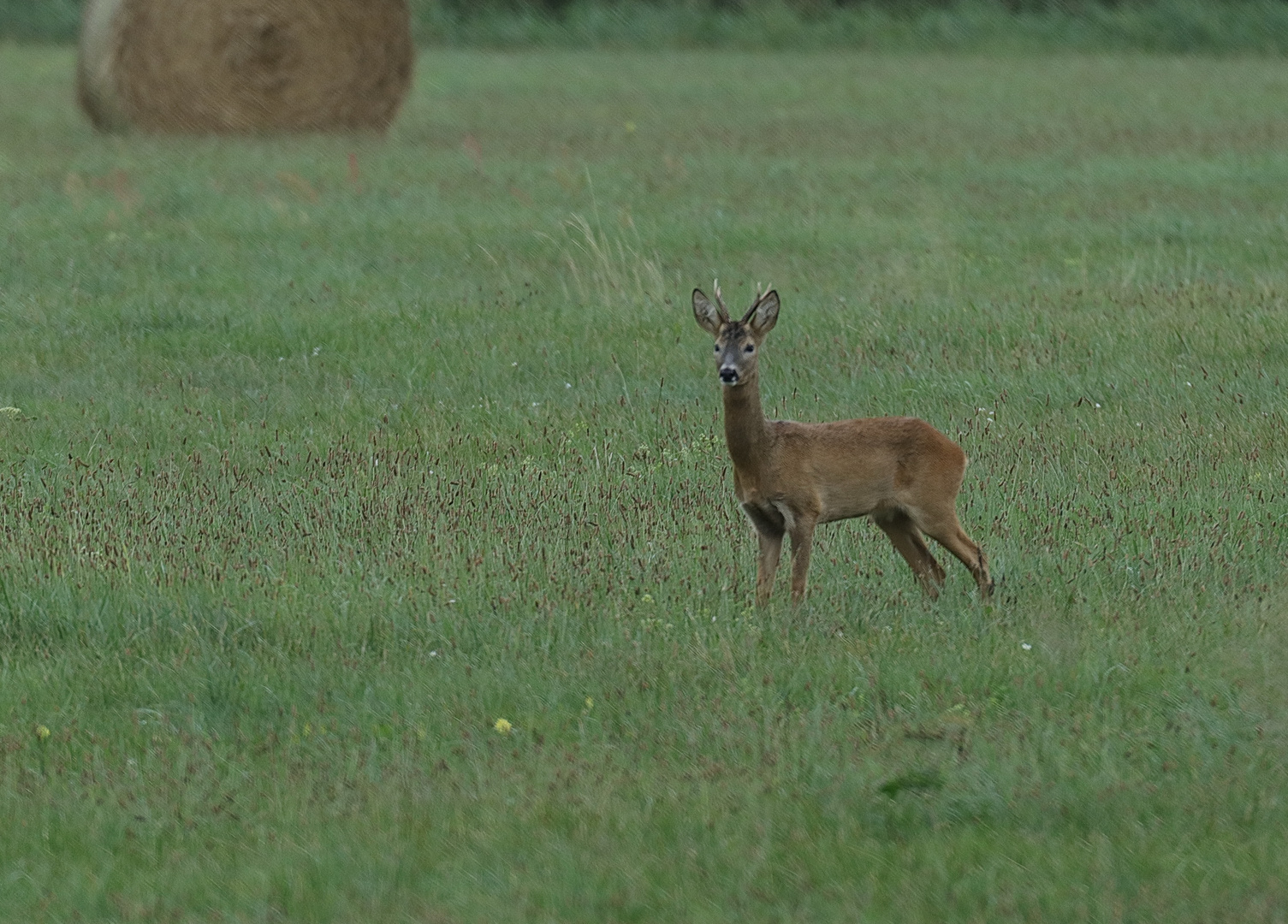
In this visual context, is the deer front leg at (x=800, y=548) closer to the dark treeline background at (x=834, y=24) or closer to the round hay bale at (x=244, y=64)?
the round hay bale at (x=244, y=64)

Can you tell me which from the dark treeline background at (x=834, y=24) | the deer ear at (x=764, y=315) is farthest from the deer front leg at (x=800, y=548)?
the dark treeline background at (x=834, y=24)

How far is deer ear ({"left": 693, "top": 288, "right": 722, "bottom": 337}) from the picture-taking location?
6543 millimetres

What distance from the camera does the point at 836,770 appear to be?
527 cm

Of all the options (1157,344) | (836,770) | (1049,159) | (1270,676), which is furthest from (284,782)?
(1049,159)

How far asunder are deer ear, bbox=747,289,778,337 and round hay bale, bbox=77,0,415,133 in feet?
49.3

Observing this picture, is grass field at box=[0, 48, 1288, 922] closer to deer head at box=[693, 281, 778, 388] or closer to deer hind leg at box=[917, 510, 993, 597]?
deer hind leg at box=[917, 510, 993, 597]

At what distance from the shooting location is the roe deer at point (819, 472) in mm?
6660

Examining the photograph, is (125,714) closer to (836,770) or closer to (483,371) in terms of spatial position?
(836,770)

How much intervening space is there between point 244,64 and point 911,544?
604 inches

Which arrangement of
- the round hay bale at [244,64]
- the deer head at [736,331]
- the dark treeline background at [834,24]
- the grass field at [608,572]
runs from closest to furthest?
the grass field at [608,572], the deer head at [736,331], the round hay bale at [244,64], the dark treeline background at [834,24]

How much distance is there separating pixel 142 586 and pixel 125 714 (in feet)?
3.32

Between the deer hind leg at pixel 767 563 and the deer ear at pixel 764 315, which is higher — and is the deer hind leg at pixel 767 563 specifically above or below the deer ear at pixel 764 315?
below

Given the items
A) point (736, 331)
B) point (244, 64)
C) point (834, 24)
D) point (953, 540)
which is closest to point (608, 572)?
point (736, 331)

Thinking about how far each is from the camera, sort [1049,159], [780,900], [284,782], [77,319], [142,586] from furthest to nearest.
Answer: [1049,159], [77,319], [142,586], [284,782], [780,900]
